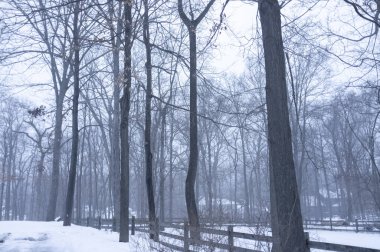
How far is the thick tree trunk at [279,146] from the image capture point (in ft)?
22.5

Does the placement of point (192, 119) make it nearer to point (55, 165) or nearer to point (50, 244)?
point (50, 244)

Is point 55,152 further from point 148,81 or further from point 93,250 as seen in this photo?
point 93,250

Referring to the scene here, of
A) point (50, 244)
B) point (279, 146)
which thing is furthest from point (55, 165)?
point (279, 146)

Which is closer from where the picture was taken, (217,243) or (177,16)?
(217,243)

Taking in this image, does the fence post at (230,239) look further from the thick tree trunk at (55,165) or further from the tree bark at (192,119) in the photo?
the thick tree trunk at (55,165)

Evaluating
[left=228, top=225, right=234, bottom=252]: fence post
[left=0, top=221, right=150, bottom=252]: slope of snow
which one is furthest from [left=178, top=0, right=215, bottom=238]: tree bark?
[left=228, top=225, right=234, bottom=252]: fence post

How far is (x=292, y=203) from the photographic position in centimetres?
699

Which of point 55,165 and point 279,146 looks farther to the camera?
point 55,165

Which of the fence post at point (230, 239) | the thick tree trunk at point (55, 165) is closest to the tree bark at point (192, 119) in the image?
the fence post at point (230, 239)

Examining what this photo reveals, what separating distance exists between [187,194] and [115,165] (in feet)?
29.7

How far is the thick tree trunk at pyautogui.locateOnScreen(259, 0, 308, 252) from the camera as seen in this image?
22.5 ft

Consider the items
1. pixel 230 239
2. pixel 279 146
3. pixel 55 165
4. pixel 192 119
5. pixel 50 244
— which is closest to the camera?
pixel 279 146

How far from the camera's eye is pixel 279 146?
7289mm

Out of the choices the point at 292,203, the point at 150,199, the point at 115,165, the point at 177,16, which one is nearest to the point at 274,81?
the point at 292,203
